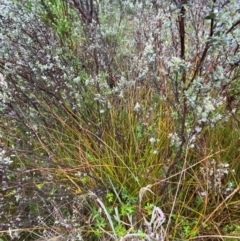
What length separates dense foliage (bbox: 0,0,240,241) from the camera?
1.63 metres

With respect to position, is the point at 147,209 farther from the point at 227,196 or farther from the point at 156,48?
the point at 156,48

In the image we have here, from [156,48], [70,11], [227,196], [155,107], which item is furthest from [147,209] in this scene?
[70,11]

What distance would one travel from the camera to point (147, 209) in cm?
169

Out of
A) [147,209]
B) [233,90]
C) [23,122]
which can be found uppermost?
[233,90]

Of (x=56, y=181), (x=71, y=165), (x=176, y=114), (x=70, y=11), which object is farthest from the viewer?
(x=70, y=11)

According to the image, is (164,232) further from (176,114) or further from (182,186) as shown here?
(176,114)

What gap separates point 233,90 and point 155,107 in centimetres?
37

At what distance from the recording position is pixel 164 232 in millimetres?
1510

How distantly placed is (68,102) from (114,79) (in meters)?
0.27

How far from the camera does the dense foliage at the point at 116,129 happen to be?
163 centimetres

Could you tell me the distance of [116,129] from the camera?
201cm

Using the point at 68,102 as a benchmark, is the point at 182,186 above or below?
below

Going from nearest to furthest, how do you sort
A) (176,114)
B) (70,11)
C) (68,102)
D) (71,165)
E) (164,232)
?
(164,232), (176,114), (71,165), (68,102), (70,11)

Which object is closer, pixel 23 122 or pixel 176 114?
pixel 176 114
